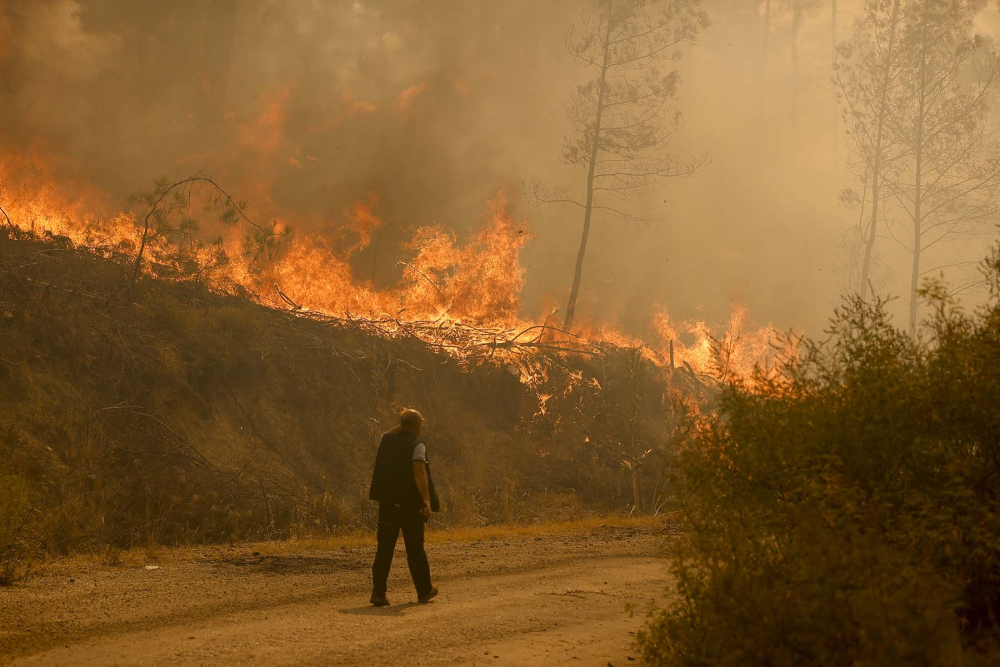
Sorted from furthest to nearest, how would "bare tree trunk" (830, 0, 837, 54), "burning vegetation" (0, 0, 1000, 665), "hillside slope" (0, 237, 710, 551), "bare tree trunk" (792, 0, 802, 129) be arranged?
"bare tree trunk" (830, 0, 837, 54)
"bare tree trunk" (792, 0, 802, 129)
"hillside slope" (0, 237, 710, 551)
"burning vegetation" (0, 0, 1000, 665)

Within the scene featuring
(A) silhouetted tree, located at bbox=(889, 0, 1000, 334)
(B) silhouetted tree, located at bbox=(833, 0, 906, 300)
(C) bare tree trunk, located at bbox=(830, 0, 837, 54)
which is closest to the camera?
(A) silhouetted tree, located at bbox=(889, 0, 1000, 334)

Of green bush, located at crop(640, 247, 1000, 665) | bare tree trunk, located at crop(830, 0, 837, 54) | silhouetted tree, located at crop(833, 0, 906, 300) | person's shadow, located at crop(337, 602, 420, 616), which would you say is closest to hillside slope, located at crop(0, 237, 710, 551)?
person's shadow, located at crop(337, 602, 420, 616)

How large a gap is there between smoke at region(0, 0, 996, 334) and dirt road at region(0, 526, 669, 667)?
14.7 m

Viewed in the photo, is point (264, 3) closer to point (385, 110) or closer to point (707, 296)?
point (385, 110)

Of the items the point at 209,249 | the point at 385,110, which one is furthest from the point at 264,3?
the point at 209,249

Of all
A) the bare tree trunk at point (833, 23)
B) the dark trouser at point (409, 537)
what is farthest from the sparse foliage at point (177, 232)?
the bare tree trunk at point (833, 23)

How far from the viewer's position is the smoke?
24438 mm

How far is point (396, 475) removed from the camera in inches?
371

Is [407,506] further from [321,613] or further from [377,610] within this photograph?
[321,613]

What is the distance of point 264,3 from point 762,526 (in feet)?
94.0

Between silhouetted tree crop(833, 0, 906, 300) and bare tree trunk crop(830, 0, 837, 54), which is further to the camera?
bare tree trunk crop(830, 0, 837, 54)

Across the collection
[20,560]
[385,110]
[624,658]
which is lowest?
[624,658]

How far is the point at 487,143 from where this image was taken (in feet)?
115

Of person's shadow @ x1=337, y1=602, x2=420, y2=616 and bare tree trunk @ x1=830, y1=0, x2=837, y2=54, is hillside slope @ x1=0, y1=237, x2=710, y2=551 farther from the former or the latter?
bare tree trunk @ x1=830, y1=0, x2=837, y2=54
